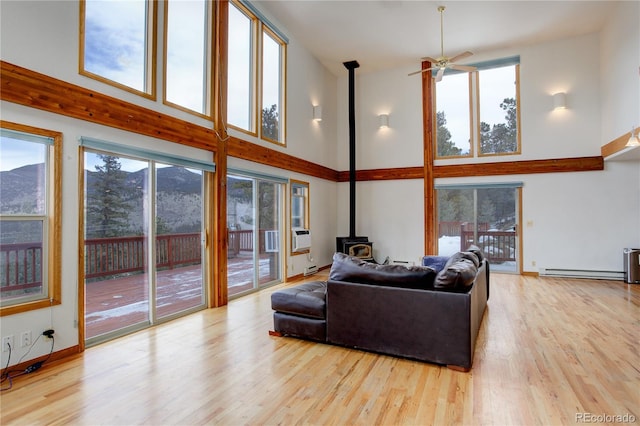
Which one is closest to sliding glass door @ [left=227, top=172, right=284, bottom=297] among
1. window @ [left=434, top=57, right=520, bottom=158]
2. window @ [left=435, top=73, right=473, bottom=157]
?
window @ [left=435, top=73, right=473, bottom=157]

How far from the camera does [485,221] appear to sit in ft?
24.8

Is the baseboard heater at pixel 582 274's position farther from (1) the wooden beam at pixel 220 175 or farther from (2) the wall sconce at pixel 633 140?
(1) the wooden beam at pixel 220 175

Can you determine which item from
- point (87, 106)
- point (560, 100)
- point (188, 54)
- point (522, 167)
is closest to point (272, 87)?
point (188, 54)

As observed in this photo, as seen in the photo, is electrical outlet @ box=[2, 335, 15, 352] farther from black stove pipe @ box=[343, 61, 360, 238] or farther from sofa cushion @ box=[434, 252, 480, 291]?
black stove pipe @ box=[343, 61, 360, 238]

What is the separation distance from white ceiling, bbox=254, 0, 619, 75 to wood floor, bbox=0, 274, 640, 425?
5.31 m

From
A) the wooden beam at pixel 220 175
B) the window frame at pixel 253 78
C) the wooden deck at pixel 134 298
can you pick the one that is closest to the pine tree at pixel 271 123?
the window frame at pixel 253 78

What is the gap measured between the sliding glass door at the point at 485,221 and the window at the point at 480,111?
87 centimetres

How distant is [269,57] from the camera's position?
20.7 feet

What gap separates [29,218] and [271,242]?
3.78m

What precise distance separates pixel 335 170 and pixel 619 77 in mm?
5803

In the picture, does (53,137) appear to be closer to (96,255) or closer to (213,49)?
(96,255)

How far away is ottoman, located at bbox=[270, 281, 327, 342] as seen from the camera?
3.41m

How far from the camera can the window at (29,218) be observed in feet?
9.06

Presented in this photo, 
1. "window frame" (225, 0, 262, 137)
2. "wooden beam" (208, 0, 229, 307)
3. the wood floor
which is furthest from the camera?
"window frame" (225, 0, 262, 137)
